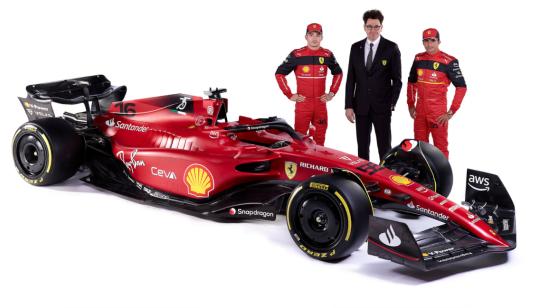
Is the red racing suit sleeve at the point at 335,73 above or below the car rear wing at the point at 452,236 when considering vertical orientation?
above

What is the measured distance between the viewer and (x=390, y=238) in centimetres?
745

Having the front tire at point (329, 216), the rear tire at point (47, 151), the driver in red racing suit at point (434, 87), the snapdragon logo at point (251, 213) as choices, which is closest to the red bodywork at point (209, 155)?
the snapdragon logo at point (251, 213)

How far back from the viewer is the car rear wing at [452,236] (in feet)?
24.1

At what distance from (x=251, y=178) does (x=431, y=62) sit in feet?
10.4

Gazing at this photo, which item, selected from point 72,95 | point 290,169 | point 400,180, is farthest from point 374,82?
point 72,95

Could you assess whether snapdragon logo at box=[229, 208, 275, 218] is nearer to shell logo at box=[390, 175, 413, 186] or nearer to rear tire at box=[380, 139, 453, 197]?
shell logo at box=[390, 175, 413, 186]

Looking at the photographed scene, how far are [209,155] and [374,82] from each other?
2864 millimetres

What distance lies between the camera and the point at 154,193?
31.9 feet

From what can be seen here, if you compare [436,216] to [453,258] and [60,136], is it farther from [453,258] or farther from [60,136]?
[60,136]

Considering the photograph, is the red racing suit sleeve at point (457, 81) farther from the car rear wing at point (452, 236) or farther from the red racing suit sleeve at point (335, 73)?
the car rear wing at point (452, 236)

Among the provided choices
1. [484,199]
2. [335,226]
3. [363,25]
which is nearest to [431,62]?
[363,25]

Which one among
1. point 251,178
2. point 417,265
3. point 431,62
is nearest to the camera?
point 417,265

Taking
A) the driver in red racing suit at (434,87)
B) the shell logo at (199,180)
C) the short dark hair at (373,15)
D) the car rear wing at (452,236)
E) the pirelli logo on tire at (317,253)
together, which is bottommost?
the pirelli logo on tire at (317,253)

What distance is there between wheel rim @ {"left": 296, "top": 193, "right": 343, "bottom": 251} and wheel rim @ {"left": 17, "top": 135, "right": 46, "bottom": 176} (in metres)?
4.17
